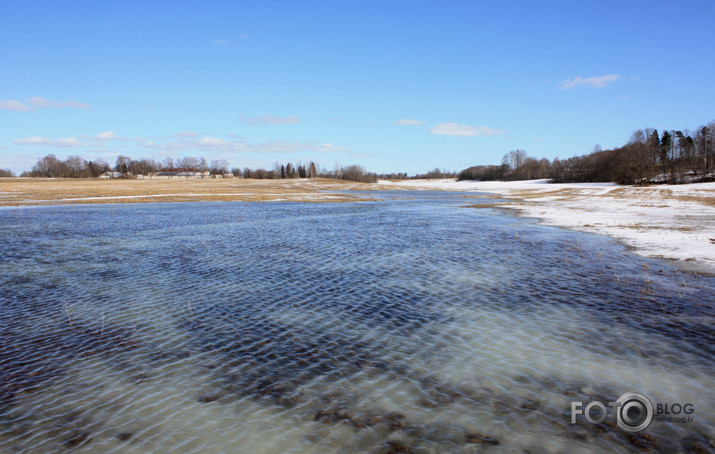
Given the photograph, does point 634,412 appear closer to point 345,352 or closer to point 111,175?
point 345,352

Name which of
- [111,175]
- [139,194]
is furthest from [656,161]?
[111,175]

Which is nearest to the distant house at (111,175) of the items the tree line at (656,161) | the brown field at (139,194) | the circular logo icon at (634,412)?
the brown field at (139,194)

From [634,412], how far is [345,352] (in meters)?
5.18

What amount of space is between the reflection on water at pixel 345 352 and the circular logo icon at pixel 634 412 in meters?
0.16

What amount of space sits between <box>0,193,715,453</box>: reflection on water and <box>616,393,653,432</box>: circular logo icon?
159 millimetres

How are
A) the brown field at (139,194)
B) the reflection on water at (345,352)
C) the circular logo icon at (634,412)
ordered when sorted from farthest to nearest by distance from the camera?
the brown field at (139,194), the circular logo icon at (634,412), the reflection on water at (345,352)

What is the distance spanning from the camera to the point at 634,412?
20.8ft

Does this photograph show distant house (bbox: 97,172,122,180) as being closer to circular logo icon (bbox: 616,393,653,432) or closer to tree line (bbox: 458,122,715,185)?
tree line (bbox: 458,122,715,185)

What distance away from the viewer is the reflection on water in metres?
5.84

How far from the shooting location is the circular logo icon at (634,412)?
6000 millimetres

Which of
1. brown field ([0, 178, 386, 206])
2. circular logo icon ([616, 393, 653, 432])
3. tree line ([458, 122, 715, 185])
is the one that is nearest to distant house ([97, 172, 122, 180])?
brown field ([0, 178, 386, 206])

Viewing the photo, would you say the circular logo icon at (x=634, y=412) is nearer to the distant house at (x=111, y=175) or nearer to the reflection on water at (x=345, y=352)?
the reflection on water at (x=345, y=352)

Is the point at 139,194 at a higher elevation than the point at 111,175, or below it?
below

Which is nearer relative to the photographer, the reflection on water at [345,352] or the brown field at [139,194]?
the reflection on water at [345,352]
